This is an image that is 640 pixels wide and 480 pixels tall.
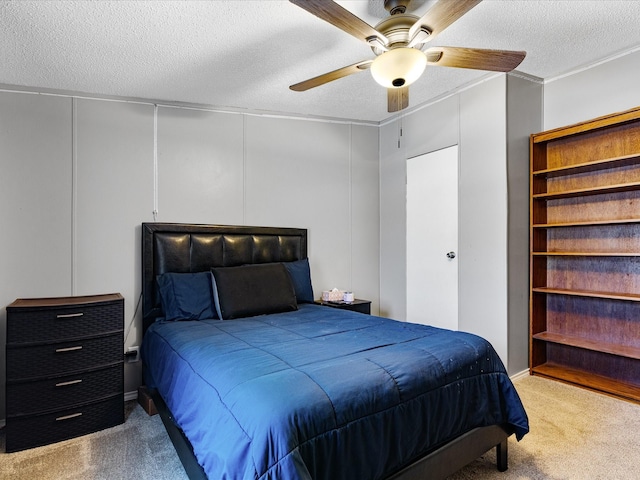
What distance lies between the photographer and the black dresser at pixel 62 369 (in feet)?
7.71

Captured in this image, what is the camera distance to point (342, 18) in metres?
1.77

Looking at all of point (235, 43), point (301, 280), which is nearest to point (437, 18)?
point (235, 43)

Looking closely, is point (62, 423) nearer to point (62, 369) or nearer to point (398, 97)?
point (62, 369)

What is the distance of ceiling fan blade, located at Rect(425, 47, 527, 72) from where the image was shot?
2057 mm

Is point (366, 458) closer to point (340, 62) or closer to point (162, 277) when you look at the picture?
point (162, 277)

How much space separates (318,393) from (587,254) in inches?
106

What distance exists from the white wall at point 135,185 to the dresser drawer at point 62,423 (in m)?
0.58

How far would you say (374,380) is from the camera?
156 centimetres

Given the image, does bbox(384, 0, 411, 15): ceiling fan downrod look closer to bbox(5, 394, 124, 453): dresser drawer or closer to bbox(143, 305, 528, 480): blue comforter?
bbox(143, 305, 528, 480): blue comforter

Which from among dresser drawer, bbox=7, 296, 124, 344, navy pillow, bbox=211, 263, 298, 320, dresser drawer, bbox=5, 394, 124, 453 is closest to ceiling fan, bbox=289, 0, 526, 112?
navy pillow, bbox=211, 263, 298, 320

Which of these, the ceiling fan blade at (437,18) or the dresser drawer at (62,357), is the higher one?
the ceiling fan blade at (437,18)

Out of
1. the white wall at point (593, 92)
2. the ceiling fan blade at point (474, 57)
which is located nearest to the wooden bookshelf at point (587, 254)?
the white wall at point (593, 92)

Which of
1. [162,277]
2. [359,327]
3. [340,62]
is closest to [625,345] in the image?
[359,327]

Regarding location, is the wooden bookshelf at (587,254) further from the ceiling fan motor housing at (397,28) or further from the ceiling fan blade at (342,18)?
the ceiling fan blade at (342,18)
